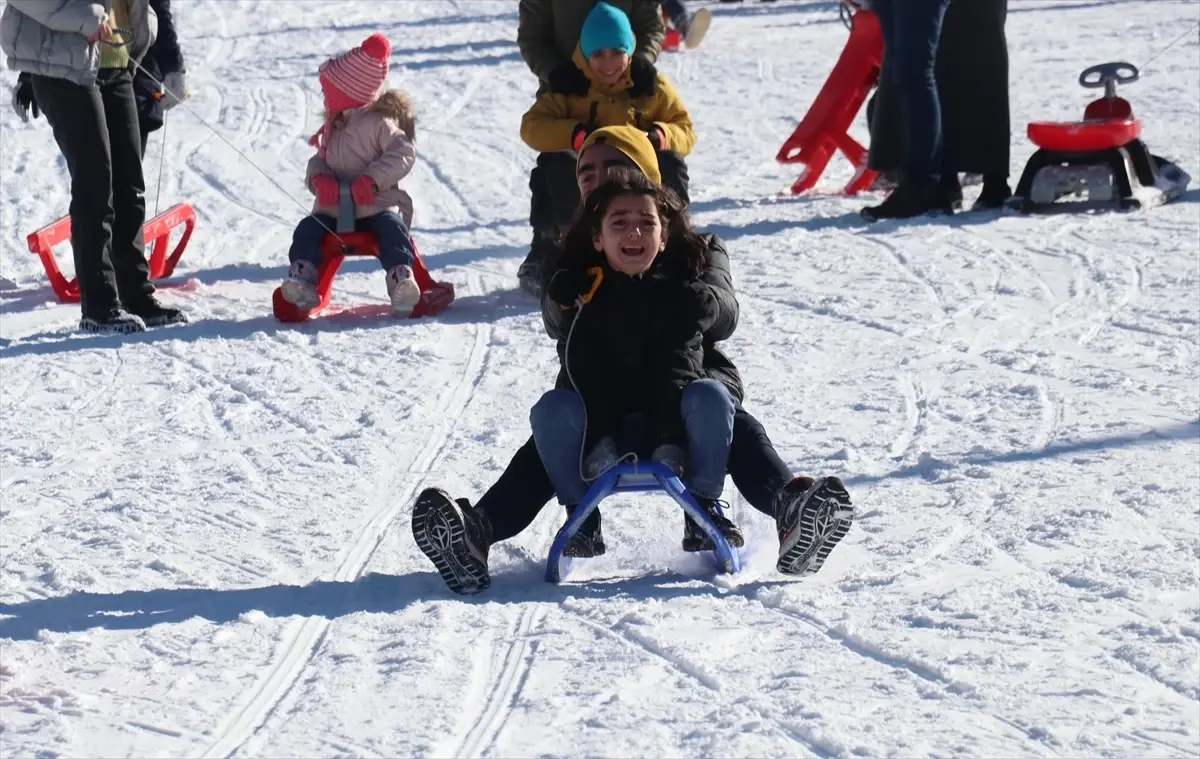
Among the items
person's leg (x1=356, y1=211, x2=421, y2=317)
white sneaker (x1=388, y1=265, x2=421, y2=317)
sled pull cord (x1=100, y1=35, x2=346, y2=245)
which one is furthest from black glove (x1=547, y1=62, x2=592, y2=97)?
sled pull cord (x1=100, y1=35, x2=346, y2=245)

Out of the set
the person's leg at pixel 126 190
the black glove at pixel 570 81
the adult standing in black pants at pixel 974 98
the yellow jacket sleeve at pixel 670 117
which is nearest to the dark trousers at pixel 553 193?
the black glove at pixel 570 81

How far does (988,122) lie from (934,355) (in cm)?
298

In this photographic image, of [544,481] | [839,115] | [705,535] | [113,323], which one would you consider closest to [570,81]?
[113,323]

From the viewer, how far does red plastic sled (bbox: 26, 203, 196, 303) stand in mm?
7926

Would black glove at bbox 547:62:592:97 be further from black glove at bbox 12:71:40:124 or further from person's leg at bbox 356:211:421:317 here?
black glove at bbox 12:71:40:124

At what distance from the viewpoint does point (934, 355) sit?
260 inches

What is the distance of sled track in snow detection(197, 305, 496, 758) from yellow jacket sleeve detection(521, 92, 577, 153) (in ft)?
3.55

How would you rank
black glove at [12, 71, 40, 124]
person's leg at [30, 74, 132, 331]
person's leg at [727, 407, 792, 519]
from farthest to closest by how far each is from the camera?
black glove at [12, 71, 40, 124]
person's leg at [30, 74, 132, 331]
person's leg at [727, 407, 792, 519]

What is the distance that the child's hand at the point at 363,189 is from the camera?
738cm

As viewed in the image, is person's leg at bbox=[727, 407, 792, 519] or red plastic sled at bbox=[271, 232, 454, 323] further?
red plastic sled at bbox=[271, 232, 454, 323]

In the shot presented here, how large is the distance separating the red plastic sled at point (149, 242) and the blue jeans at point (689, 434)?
3878 mm

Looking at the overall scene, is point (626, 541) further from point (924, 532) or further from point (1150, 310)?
point (1150, 310)

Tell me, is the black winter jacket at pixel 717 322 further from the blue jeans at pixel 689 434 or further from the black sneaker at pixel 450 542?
the black sneaker at pixel 450 542

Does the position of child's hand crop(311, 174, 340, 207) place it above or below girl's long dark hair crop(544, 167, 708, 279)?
above
